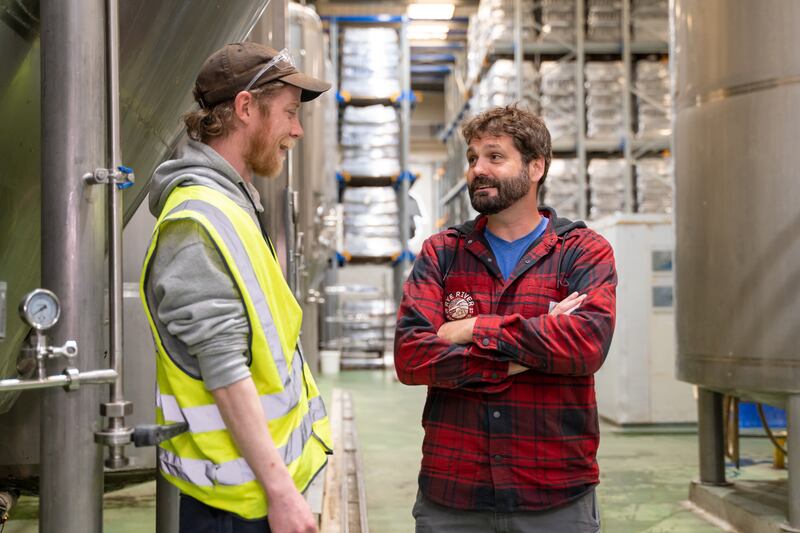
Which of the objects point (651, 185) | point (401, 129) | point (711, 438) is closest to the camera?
point (711, 438)

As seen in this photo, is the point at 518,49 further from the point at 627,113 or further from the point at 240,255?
the point at 240,255

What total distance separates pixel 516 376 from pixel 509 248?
402 millimetres

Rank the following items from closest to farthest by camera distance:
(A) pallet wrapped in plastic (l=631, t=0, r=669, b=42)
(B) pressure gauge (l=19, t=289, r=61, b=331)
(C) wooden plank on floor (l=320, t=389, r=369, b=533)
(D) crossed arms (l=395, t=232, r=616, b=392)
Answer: (B) pressure gauge (l=19, t=289, r=61, b=331)
(D) crossed arms (l=395, t=232, r=616, b=392)
(C) wooden plank on floor (l=320, t=389, r=369, b=533)
(A) pallet wrapped in plastic (l=631, t=0, r=669, b=42)

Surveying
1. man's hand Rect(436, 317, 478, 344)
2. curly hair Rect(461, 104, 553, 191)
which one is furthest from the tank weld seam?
man's hand Rect(436, 317, 478, 344)

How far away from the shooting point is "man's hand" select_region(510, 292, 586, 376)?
7.28 feet

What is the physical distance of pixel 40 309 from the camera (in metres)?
1.60

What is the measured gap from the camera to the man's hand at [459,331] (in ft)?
7.44

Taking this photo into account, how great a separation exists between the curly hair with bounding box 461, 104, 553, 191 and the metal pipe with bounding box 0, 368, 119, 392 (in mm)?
1277

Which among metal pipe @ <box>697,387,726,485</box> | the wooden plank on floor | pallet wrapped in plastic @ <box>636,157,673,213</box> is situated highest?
pallet wrapped in plastic @ <box>636,157,673,213</box>

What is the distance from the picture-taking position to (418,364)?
229cm

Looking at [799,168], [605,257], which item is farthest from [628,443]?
[605,257]

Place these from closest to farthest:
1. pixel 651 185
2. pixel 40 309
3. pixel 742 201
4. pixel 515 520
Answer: pixel 40 309 < pixel 515 520 < pixel 742 201 < pixel 651 185

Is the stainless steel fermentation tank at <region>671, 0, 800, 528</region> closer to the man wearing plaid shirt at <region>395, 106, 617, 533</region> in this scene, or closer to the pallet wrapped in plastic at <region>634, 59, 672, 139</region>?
the man wearing plaid shirt at <region>395, 106, 617, 533</region>

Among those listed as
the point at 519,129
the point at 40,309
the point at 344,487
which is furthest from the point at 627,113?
the point at 40,309
